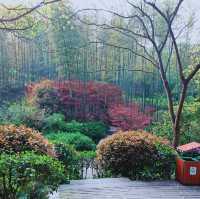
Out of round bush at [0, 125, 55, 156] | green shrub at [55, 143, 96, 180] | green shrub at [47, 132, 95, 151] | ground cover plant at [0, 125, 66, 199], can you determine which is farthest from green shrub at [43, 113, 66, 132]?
ground cover plant at [0, 125, 66, 199]

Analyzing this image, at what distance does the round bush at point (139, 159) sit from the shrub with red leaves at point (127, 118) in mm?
4904

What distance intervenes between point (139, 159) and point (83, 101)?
6936 millimetres

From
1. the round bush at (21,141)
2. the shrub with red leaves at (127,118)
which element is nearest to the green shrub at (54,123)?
the shrub with red leaves at (127,118)

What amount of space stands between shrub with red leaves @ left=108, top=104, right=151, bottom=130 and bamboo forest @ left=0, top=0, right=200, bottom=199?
0.11 feet

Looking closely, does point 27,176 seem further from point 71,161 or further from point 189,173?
point 189,173

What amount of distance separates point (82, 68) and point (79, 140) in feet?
14.8

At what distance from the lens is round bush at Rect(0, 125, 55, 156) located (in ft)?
18.4

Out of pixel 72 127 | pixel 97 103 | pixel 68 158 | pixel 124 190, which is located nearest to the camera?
pixel 124 190

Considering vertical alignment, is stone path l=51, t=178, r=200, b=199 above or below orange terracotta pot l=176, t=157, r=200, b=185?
below

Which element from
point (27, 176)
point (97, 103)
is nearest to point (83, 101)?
point (97, 103)

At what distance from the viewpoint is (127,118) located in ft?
39.4

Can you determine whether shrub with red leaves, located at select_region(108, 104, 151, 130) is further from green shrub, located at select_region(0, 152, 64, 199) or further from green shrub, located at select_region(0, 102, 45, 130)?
green shrub, located at select_region(0, 152, 64, 199)

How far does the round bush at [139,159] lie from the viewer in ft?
22.1

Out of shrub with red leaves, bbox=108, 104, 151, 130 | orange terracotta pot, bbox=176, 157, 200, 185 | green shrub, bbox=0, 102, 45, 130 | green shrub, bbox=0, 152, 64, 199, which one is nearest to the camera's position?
green shrub, bbox=0, 152, 64, 199
